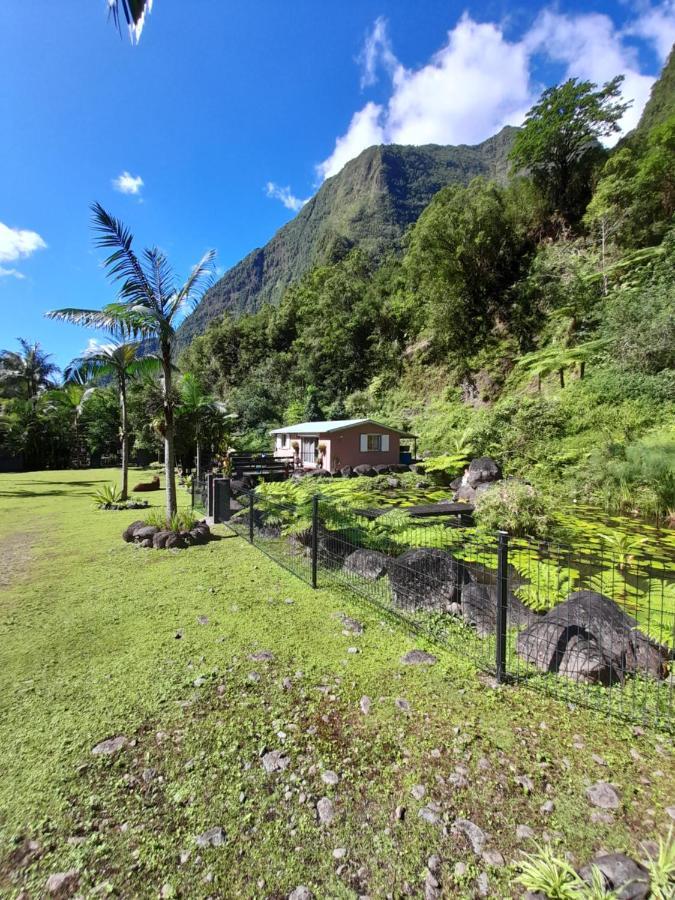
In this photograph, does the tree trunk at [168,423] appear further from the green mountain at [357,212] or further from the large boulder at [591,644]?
the green mountain at [357,212]

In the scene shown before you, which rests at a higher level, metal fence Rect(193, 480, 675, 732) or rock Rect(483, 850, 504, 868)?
metal fence Rect(193, 480, 675, 732)

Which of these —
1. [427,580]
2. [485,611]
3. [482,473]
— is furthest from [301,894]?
[482,473]

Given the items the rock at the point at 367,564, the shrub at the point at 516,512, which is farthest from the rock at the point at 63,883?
the shrub at the point at 516,512

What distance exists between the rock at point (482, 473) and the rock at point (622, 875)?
39.1 feet

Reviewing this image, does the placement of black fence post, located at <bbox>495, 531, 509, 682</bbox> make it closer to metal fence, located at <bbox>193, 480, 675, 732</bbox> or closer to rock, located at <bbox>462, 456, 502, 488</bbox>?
metal fence, located at <bbox>193, 480, 675, 732</bbox>

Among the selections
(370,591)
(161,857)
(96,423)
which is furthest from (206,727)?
(96,423)

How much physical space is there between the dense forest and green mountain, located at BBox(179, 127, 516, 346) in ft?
68.1

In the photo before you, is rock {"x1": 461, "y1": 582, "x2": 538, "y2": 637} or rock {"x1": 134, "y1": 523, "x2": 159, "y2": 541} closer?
rock {"x1": 461, "y1": 582, "x2": 538, "y2": 637}

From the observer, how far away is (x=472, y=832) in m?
1.93

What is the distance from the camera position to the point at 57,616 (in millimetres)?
4453

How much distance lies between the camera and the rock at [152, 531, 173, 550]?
723cm

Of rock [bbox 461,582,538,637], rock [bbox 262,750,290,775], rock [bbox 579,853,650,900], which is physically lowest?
rock [bbox 262,750,290,775]

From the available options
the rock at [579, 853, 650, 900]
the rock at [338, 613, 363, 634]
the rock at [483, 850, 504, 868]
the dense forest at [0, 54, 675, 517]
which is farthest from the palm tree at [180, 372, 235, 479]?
the rock at [579, 853, 650, 900]

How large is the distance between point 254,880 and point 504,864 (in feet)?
3.75
